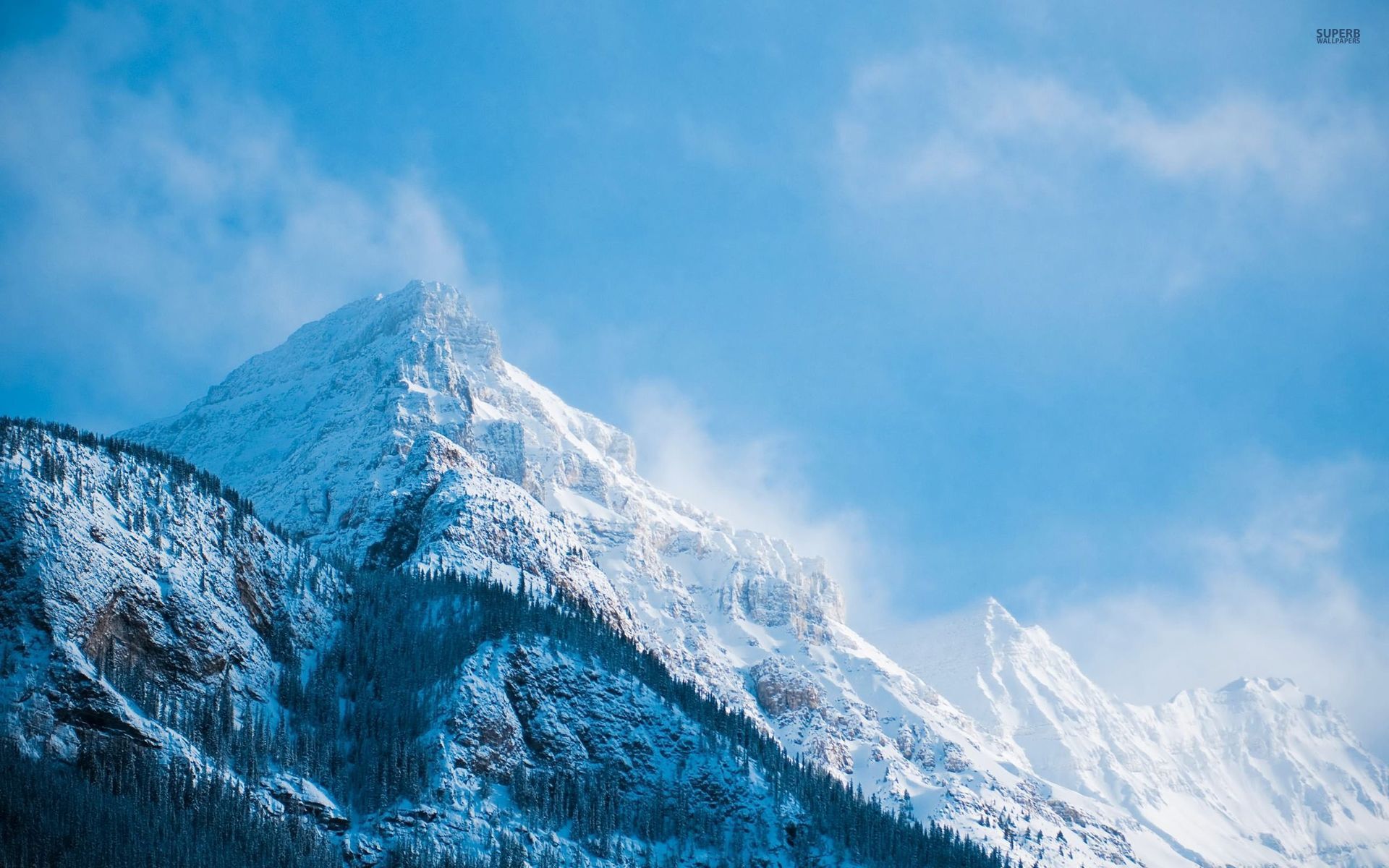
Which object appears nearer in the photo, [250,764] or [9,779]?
[9,779]

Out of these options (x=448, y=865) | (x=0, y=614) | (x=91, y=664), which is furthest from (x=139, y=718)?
(x=448, y=865)

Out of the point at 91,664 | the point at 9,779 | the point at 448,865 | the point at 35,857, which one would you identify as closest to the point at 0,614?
the point at 91,664

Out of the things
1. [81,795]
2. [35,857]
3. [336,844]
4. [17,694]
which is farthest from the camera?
[336,844]

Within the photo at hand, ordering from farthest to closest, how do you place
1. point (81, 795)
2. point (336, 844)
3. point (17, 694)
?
point (336, 844) → point (17, 694) → point (81, 795)

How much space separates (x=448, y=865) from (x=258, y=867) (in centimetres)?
2807

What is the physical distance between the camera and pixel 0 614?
19150cm

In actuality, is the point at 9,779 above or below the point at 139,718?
below

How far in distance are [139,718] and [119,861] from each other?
1235 inches

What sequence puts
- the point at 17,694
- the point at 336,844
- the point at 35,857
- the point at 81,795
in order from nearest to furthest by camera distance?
the point at 35,857 → the point at 81,795 → the point at 17,694 → the point at 336,844

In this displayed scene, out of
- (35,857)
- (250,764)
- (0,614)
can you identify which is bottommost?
(35,857)

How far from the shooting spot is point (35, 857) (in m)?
155

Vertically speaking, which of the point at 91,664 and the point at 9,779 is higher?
the point at 91,664

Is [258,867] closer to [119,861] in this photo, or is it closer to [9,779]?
[119,861]

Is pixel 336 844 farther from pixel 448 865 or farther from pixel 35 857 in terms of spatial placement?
pixel 35 857
